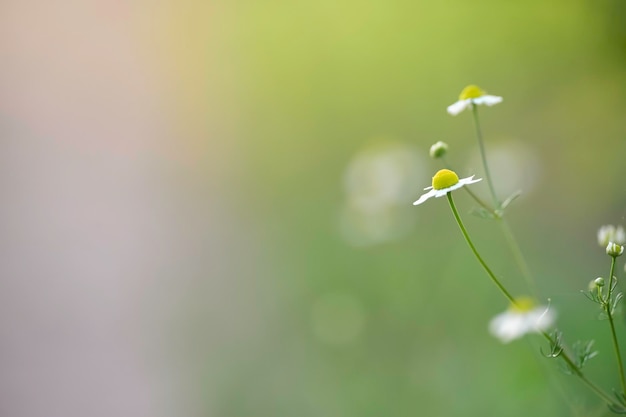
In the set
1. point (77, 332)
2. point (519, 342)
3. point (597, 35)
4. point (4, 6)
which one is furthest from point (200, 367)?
point (597, 35)

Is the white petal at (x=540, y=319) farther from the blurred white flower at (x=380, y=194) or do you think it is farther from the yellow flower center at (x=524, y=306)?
the blurred white flower at (x=380, y=194)

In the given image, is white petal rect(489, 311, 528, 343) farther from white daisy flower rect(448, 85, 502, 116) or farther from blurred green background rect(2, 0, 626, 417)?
blurred green background rect(2, 0, 626, 417)

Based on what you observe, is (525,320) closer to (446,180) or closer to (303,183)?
(446,180)

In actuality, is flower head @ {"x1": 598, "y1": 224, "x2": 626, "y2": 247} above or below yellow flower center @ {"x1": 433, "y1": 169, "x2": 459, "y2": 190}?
below

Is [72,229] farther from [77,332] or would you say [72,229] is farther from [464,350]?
[464,350]

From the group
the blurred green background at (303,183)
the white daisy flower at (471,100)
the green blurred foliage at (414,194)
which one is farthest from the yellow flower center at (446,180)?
the blurred green background at (303,183)

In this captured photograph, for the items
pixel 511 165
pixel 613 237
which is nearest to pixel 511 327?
pixel 613 237

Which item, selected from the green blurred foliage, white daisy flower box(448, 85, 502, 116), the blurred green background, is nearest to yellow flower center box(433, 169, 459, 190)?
white daisy flower box(448, 85, 502, 116)
